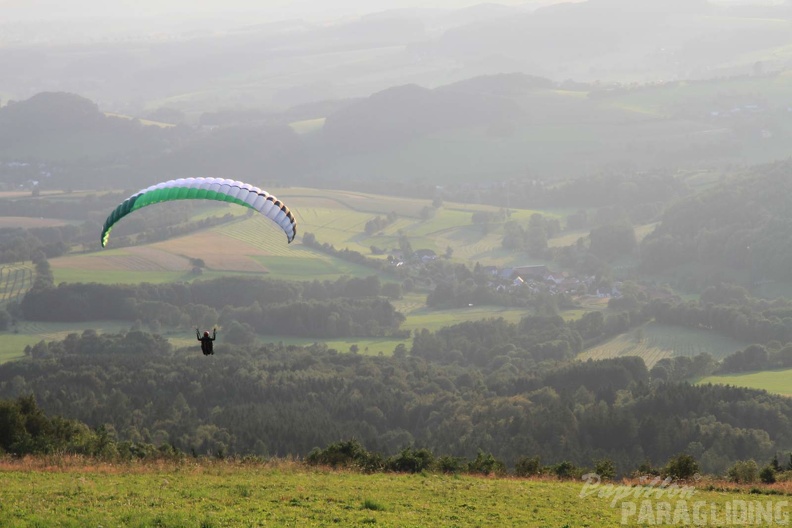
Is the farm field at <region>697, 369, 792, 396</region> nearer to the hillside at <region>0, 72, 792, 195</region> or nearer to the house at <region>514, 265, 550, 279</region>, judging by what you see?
the house at <region>514, 265, 550, 279</region>

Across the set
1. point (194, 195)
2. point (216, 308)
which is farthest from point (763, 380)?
point (194, 195)

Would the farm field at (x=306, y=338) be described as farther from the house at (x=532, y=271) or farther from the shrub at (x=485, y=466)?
the shrub at (x=485, y=466)

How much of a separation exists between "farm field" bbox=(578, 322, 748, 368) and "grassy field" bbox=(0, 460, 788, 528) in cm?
4493

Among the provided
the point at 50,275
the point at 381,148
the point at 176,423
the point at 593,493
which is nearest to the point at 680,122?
the point at 381,148

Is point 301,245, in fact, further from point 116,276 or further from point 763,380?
point 763,380

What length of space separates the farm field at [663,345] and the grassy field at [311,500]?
147ft

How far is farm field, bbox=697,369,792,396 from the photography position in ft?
190

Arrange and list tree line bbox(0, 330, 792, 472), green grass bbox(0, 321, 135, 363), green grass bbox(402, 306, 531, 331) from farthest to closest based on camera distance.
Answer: green grass bbox(402, 306, 531, 331), green grass bbox(0, 321, 135, 363), tree line bbox(0, 330, 792, 472)

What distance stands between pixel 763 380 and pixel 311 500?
151ft

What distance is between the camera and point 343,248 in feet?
335

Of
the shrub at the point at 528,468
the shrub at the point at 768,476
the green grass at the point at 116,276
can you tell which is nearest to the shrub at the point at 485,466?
the shrub at the point at 528,468

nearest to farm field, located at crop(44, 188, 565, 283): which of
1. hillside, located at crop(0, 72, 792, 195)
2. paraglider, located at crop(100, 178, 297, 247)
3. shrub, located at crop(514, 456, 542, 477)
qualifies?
hillside, located at crop(0, 72, 792, 195)

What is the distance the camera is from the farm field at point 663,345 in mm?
70062

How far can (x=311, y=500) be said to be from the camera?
21.3 meters
